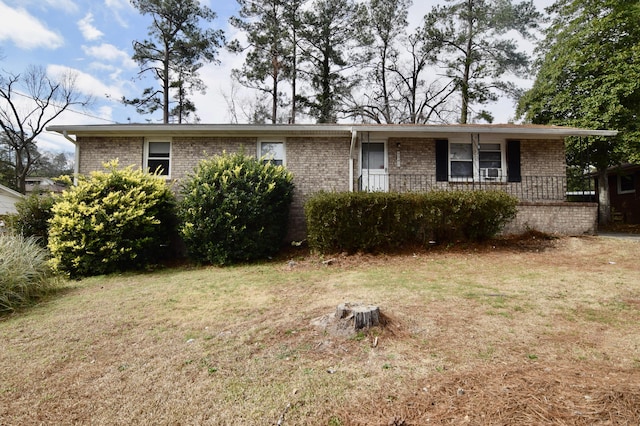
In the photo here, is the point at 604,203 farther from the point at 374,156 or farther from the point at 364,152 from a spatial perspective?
the point at 364,152

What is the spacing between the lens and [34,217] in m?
8.46

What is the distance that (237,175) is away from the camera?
25.8ft

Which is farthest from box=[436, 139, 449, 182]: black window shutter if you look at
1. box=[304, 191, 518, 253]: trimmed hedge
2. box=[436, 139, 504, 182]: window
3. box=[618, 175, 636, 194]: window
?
box=[618, 175, 636, 194]: window

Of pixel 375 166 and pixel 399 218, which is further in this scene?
pixel 375 166

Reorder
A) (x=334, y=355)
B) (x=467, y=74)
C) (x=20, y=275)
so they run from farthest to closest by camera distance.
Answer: (x=467, y=74), (x=20, y=275), (x=334, y=355)

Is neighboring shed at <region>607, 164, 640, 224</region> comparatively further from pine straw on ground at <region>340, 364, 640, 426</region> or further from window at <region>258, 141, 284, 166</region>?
pine straw on ground at <region>340, 364, 640, 426</region>

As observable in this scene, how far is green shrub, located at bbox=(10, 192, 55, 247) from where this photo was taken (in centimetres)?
830

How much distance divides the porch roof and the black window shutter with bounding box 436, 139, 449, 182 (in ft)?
1.56

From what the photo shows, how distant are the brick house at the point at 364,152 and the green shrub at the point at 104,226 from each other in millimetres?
2610

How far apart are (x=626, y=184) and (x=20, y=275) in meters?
23.7

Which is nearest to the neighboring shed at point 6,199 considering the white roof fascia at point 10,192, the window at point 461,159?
the white roof fascia at point 10,192

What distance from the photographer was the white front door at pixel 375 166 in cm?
1070

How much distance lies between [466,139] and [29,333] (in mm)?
11655

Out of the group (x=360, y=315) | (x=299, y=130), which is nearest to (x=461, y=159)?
(x=299, y=130)
